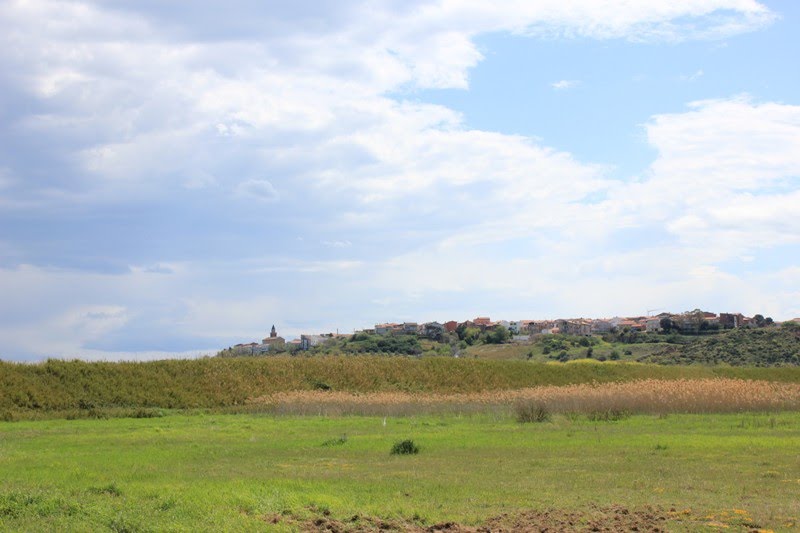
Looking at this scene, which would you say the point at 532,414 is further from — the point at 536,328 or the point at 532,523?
the point at 536,328

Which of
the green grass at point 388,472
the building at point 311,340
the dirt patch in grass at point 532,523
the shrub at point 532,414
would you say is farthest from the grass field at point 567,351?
the dirt patch in grass at point 532,523

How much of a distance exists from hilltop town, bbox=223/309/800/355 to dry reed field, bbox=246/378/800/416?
206 feet

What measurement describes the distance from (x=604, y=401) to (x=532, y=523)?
81.2ft

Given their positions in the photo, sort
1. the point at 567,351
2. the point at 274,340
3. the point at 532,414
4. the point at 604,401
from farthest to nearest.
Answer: the point at 274,340, the point at 567,351, the point at 604,401, the point at 532,414

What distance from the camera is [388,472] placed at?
18.5 metres

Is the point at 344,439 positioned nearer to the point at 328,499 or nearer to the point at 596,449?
the point at 596,449

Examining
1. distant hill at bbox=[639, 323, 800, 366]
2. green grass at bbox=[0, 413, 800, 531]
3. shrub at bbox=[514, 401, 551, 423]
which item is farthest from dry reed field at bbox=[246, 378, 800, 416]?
distant hill at bbox=[639, 323, 800, 366]

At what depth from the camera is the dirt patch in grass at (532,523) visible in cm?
1146

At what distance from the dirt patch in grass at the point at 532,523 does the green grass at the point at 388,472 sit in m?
0.35

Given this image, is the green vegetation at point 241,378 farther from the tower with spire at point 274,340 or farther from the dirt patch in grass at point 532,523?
the tower with spire at point 274,340

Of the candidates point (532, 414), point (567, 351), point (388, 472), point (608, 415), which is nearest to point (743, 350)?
point (567, 351)

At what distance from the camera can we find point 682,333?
420 ft

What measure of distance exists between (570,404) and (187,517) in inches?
1049

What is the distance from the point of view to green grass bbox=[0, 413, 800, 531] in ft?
40.4
